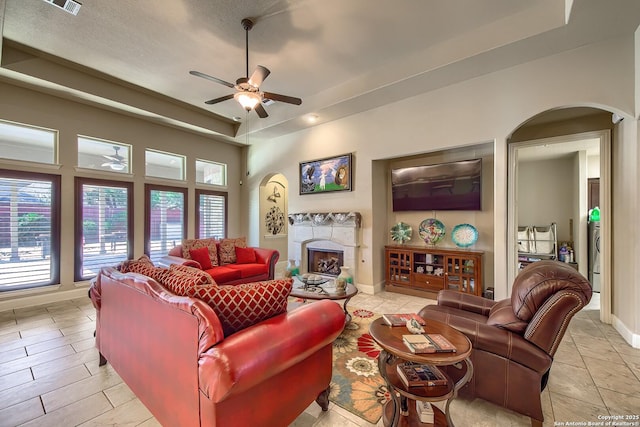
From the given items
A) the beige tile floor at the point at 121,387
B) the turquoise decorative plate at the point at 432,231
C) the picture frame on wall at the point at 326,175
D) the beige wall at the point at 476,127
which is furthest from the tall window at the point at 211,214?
the turquoise decorative plate at the point at 432,231

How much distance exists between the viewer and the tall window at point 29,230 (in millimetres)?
3898

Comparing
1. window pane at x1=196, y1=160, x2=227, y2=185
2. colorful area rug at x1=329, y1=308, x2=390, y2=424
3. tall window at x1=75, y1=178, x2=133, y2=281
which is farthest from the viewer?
window pane at x1=196, y1=160, x2=227, y2=185

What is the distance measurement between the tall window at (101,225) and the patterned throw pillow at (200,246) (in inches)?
57.8

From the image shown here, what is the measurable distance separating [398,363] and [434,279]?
111 inches

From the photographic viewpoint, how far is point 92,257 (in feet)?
15.3

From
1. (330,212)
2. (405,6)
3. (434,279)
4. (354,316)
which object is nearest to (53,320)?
(354,316)

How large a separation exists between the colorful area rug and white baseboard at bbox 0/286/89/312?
4.61 meters

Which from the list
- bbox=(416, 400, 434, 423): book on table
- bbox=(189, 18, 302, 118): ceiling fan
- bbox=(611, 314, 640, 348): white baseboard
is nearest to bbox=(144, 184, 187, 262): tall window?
bbox=(189, 18, 302, 118): ceiling fan

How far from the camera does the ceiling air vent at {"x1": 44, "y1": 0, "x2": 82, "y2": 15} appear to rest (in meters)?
2.69

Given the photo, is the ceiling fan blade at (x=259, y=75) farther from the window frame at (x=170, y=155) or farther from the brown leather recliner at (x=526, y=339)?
the window frame at (x=170, y=155)

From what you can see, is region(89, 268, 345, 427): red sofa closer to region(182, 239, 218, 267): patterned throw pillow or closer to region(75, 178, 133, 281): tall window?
region(182, 239, 218, 267): patterned throw pillow

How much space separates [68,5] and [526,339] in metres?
5.07

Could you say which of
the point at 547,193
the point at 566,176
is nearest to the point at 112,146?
the point at 547,193

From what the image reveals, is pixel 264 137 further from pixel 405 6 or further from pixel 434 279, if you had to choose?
pixel 434 279
